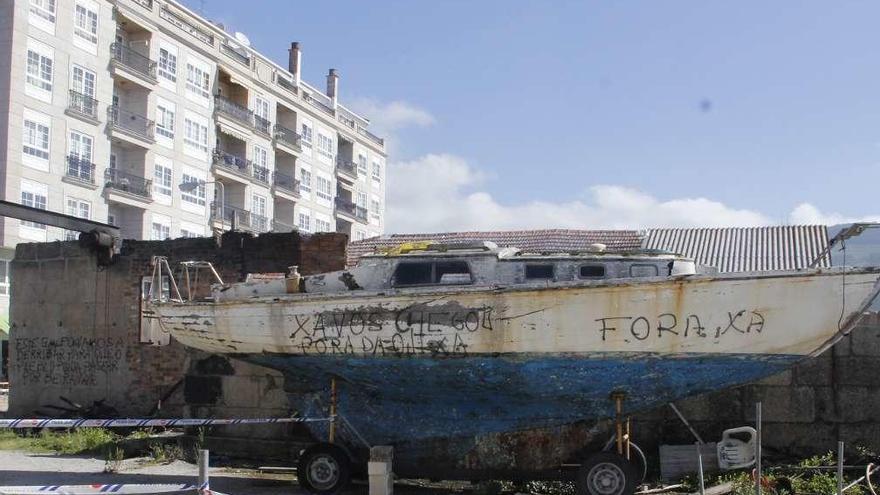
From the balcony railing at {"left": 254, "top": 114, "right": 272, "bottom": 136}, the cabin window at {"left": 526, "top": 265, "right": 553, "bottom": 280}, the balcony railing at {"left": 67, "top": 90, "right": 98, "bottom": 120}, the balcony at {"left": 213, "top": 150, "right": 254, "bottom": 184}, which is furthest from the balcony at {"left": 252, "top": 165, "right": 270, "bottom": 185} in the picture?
the cabin window at {"left": 526, "top": 265, "right": 553, "bottom": 280}

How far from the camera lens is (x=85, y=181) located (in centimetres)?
3544

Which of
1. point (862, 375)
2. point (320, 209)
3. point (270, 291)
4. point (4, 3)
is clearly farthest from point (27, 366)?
point (320, 209)

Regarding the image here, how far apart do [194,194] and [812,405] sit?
36064mm

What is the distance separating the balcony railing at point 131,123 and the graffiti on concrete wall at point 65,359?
24112 millimetres

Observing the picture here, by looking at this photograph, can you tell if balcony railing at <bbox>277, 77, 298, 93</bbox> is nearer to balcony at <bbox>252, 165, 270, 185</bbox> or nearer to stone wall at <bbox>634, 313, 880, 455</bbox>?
balcony at <bbox>252, 165, 270, 185</bbox>

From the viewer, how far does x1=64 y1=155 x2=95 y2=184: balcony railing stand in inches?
1369

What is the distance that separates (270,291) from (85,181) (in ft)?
91.2

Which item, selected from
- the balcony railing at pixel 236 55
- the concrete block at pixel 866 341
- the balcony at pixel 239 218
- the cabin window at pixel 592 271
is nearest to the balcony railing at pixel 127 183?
the balcony at pixel 239 218

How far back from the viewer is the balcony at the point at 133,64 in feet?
122

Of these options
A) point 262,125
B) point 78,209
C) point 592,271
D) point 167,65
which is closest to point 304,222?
point 262,125

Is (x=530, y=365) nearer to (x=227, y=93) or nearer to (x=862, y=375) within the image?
(x=862, y=375)

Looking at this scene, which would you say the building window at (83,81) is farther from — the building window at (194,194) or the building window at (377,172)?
the building window at (377,172)

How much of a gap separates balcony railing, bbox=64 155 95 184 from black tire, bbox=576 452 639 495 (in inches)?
1198

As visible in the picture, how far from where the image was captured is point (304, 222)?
52094 millimetres
